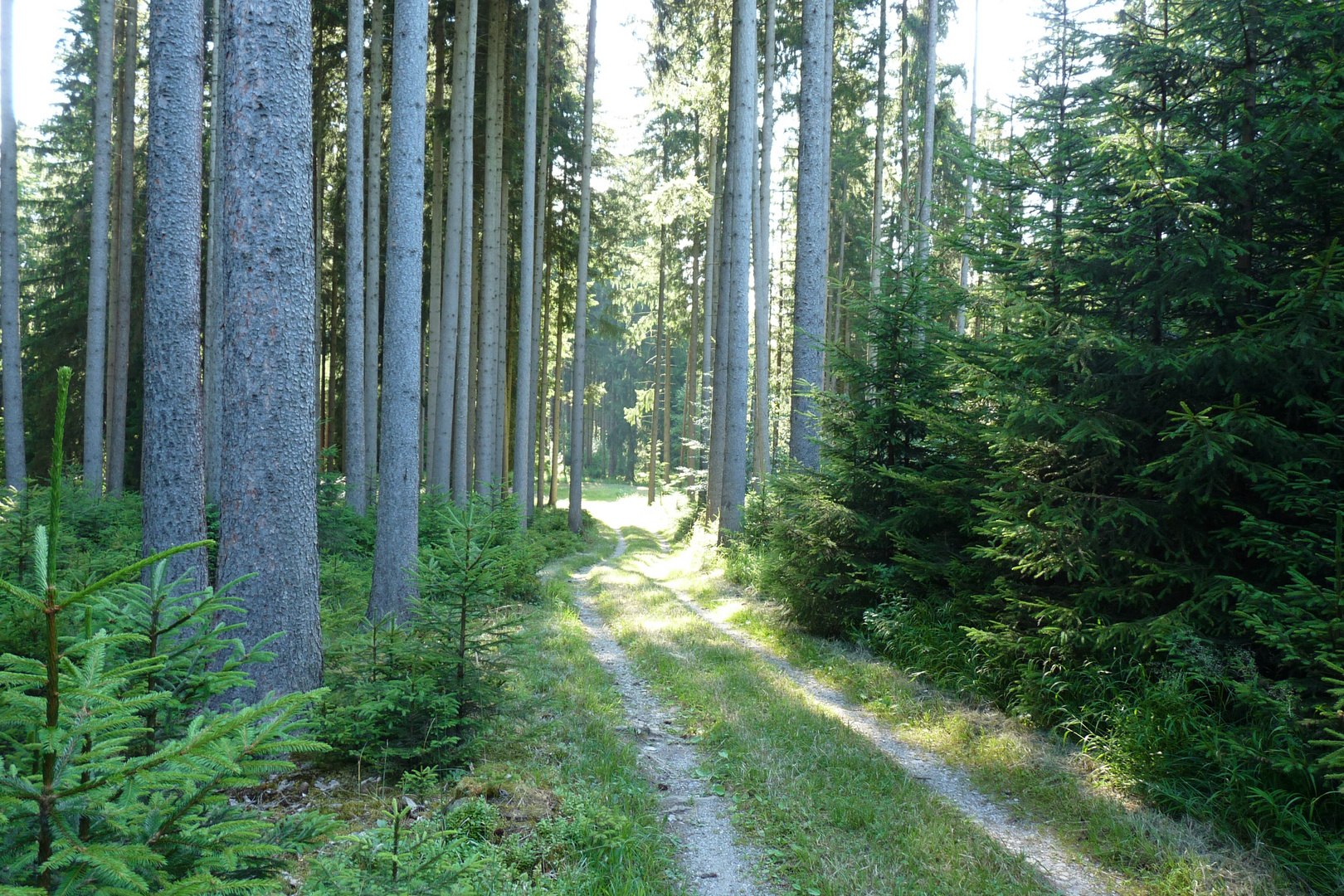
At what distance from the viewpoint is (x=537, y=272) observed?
19.4m

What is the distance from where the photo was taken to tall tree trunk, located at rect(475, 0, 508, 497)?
1584cm

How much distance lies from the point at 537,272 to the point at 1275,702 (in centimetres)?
1815

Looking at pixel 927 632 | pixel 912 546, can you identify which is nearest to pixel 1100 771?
pixel 927 632

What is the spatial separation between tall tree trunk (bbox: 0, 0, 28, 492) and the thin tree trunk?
13.7 meters

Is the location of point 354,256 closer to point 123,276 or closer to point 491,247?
point 491,247

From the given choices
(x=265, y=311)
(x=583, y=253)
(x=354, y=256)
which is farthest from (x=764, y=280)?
(x=265, y=311)

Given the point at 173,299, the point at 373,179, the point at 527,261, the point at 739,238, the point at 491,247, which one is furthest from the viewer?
the point at 527,261

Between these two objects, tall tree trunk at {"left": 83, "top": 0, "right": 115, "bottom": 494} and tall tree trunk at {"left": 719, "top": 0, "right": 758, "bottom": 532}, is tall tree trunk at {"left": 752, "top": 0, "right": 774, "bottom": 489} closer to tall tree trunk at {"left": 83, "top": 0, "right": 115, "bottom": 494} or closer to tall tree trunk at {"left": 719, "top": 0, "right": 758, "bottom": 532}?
tall tree trunk at {"left": 719, "top": 0, "right": 758, "bottom": 532}

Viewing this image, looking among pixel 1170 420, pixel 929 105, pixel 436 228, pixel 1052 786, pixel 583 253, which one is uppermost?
pixel 929 105

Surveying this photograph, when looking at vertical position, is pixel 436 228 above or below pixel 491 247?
above

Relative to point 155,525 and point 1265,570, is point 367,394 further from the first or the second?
point 1265,570

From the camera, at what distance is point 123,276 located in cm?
1595

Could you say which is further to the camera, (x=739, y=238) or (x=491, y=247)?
(x=491, y=247)

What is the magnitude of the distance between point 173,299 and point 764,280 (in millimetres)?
12084
